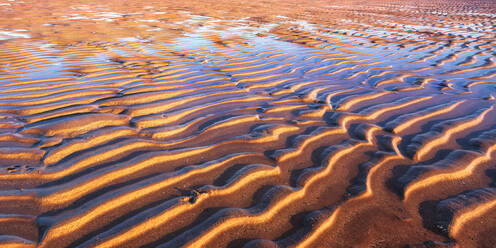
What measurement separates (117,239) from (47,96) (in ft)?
8.06

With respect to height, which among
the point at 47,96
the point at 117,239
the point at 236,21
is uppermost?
the point at 236,21

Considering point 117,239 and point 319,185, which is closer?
point 117,239

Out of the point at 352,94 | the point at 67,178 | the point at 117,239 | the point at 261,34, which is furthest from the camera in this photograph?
the point at 261,34

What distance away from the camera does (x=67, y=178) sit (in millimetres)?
1856

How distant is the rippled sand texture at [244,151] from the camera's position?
1534 millimetres

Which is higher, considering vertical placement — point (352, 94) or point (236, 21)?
point (236, 21)

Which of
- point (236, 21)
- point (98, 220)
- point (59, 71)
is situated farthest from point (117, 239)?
point (236, 21)

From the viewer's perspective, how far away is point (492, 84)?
3.95 metres

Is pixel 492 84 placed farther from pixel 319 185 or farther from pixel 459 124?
pixel 319 185

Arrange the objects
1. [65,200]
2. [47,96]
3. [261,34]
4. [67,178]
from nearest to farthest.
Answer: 1. [65,200]
2. [67,178]
3. [47,96]
4. [261,34]

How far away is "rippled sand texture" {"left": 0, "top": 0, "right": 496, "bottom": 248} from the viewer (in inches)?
60.4

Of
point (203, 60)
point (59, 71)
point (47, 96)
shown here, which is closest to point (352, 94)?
point (203, 60)

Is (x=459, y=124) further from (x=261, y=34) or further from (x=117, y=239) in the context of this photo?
(x=261, y=34)

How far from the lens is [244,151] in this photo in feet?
7.44
